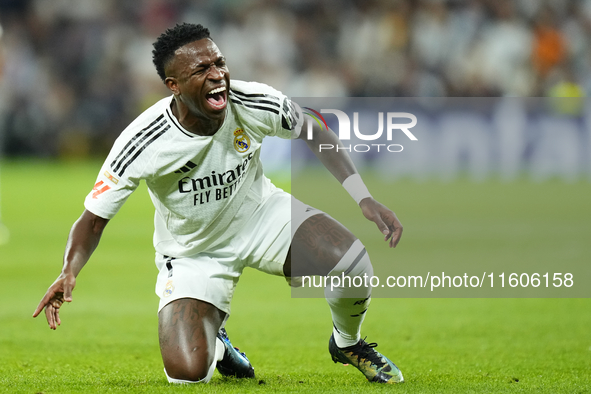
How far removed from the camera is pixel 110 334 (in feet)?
20.9

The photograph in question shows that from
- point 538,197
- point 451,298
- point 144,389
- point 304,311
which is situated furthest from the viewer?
point 538,197

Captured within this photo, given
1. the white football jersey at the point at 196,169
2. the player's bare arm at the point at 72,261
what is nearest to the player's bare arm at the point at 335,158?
the white football jersey at the point at 196,169

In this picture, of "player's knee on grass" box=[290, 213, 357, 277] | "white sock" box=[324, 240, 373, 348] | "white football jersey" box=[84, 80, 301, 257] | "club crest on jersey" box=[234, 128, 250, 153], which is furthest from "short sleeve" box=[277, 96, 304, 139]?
"white sock" box=[324, 240, 373, 348]

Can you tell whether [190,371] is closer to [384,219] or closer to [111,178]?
[111,178]

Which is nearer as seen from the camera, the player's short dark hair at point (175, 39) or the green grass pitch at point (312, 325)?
the player's short dark hair at point (175, 39)

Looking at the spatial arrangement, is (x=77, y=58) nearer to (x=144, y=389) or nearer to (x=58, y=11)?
(x=58, y=11)

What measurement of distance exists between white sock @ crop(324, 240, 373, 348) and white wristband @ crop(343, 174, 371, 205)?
0.93 ft

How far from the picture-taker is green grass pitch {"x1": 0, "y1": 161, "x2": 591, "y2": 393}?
187 inches

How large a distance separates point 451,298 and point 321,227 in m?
3.41

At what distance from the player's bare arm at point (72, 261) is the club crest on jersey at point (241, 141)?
85 centimetres

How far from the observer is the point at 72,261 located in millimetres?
4219

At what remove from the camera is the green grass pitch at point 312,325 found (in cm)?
476

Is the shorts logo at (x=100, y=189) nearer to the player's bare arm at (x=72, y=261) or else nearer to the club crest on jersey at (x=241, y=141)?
the player's bare arm at (x=72, y=261)

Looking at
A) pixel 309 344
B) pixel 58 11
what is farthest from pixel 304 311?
pixel 58 11
